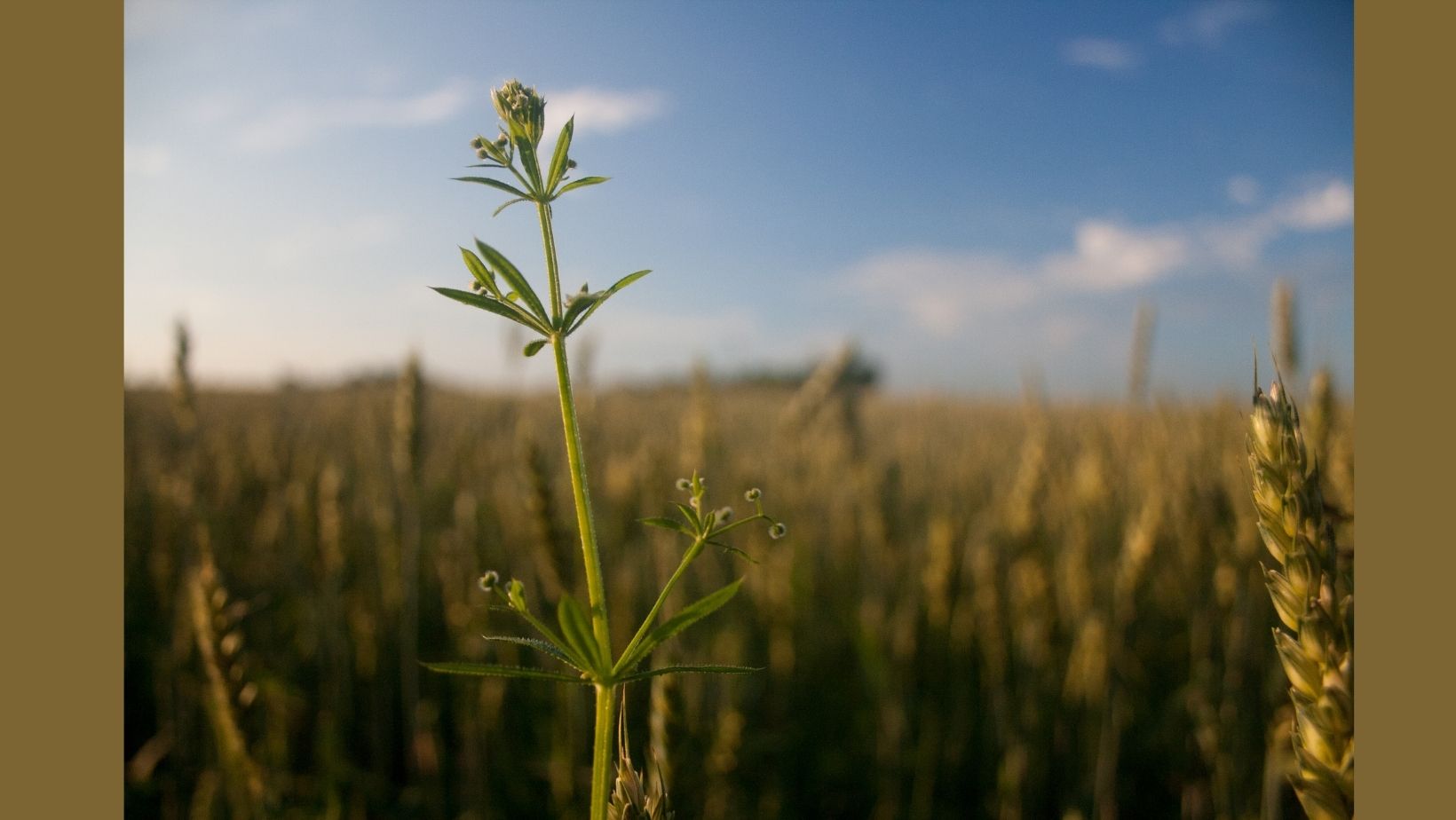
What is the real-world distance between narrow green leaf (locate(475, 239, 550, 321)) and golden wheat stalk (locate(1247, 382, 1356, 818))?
491mm

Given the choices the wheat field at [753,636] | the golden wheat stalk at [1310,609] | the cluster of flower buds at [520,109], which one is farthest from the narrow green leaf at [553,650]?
the wheat field at [753,636]

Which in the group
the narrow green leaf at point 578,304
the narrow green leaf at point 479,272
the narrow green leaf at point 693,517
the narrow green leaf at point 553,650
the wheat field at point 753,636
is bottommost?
the wheat field at point 753,636

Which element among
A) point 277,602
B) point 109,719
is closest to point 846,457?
point 277,602

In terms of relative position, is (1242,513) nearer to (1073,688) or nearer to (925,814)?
(1073,688)

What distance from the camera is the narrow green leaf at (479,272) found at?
1.93 ft

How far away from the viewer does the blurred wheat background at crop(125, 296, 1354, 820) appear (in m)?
2.21

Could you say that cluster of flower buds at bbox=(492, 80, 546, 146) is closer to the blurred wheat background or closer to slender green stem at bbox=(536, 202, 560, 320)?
slender green stem at bbox=(536, 202, 560, 320)

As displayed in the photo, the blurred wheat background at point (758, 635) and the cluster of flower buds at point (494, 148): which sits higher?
the cluster of flower buds at point (494, 148)

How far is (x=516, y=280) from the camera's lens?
59cm

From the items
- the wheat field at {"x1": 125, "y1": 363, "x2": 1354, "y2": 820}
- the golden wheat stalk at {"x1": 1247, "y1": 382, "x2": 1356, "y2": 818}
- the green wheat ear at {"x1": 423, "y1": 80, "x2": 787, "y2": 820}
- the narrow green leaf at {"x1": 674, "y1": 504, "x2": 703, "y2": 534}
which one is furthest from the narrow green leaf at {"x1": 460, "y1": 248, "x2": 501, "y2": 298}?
the wheat field at {"x1": 125, "y1": 363, "x2": 1354, "y2": 820}

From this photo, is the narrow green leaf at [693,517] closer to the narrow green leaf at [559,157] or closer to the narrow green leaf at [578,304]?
the narrow green leaf at [578,304]

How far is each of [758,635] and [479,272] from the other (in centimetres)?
284

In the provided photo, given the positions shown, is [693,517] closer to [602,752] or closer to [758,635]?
[602,752]

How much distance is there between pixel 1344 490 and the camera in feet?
5.40
